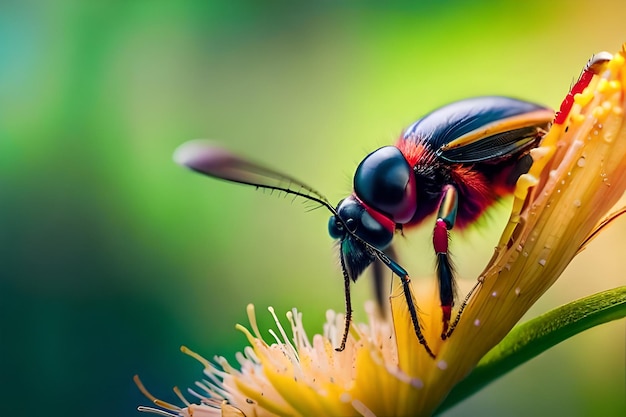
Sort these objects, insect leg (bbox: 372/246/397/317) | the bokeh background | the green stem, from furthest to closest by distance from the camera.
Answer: the bokeh background < insect leg (bbox: 372/246/397/317) < the green stem

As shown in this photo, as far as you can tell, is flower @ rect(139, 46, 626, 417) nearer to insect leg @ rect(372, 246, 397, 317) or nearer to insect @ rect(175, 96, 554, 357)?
insect @ rect(175, 96, 554, 357)

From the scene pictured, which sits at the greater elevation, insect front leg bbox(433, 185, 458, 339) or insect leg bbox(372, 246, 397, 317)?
insect front leg bbox(433, 185, 458, 339)

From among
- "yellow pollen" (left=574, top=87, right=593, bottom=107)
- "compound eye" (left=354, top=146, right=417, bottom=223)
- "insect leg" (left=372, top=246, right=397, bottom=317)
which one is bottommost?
"insect leg" (left=372, top=246, right=397, bottom=317)

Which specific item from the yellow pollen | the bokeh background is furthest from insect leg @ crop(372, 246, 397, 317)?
the yellow pollen

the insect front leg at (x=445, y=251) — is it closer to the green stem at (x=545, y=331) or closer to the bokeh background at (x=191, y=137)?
the green stem at (x=545, y=331)

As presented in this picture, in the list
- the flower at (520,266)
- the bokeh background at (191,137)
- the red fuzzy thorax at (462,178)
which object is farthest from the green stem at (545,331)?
the bokeh background at (191,137)

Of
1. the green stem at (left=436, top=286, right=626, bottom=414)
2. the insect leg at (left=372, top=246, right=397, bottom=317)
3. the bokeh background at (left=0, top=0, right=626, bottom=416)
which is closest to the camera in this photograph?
the green stem at (left=436, top=286, right=626, bottom=414)

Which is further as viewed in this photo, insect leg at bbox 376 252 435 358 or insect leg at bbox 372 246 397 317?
insect leg at bbox 372 246 397 317

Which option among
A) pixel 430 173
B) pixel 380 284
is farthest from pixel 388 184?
pixel 380 284
